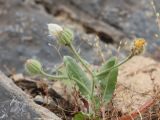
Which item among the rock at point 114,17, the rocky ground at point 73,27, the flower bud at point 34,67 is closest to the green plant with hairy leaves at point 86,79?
the flower bud at point 34,67

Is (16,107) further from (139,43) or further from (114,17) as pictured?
(114,17)

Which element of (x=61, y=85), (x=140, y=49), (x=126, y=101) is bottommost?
(x=61, y=85)

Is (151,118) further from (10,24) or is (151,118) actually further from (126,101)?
(10,24)

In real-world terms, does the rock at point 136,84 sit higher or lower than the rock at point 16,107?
lower

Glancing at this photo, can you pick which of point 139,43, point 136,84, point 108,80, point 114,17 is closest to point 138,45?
point 139,43

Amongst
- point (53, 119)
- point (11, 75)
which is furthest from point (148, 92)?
point (11, 75)

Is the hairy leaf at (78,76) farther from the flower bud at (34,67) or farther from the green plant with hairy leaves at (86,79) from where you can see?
the flower bud at (34,67)
